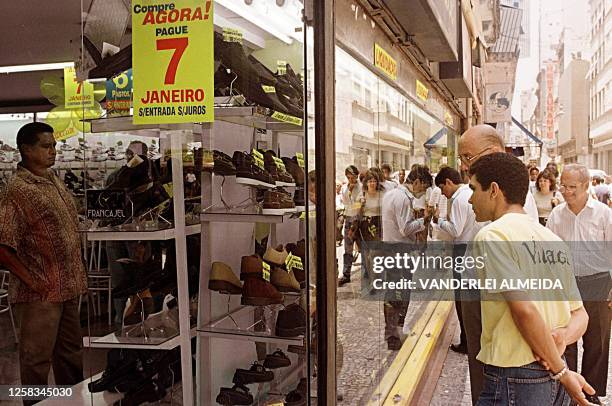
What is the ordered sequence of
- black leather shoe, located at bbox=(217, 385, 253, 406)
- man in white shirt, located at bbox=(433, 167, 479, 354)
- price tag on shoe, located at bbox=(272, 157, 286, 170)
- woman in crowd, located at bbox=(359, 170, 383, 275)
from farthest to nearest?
1. black leather shoe, located at bbox=(217, 385, 253, 406)
2. price tag on shoe, located at bbox=(272, 157, 286, 170)
3. woman in crowd, located at bbox=(359, 170, 383, 275)
4. man in white shirt, located at bbox=(433, 167, 479, 354)

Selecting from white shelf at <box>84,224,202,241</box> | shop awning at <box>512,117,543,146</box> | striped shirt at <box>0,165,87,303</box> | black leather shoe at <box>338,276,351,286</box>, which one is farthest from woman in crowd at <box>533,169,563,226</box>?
striped shirt at <box>0,165,87,303</box>

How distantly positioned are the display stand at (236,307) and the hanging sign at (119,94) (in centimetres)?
31

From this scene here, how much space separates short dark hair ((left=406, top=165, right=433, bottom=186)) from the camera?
2363mm

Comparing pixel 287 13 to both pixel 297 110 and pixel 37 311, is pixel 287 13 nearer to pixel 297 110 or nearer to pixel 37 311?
pixel 297 110

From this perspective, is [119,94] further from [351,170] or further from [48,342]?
[48,342]

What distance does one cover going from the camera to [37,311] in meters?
3.05

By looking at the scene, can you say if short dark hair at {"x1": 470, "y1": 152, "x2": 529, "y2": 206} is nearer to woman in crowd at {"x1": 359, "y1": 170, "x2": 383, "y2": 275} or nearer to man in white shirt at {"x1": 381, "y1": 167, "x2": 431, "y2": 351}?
man in white shirt at {"x1": 381, "y1": 167, "x2": 431, "y2": 351}

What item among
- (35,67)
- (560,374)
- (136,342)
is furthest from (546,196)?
(35,67)

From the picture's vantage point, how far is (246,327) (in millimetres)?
2760

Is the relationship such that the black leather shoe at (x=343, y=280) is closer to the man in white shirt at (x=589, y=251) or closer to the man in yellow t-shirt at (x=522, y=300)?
the man in yellow t-shirt at (x=522, y=300)

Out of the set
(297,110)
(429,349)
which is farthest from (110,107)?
(429,349)

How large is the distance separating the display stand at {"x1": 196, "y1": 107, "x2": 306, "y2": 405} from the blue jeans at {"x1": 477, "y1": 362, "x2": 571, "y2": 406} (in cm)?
77

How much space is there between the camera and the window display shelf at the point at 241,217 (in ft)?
8.53

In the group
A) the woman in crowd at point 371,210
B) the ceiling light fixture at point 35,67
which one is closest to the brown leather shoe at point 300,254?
the woman in crowd at point 371,210
